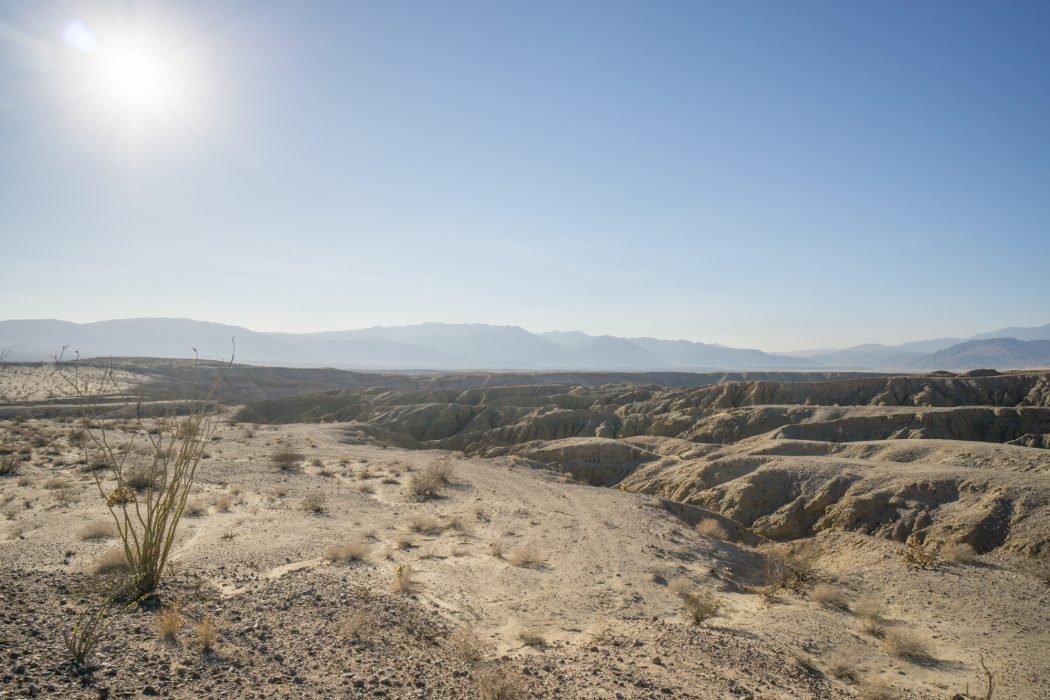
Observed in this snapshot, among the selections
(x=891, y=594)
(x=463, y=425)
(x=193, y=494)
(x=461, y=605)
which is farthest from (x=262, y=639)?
(x=463, y=425)

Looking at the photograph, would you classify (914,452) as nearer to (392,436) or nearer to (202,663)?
(202,663)

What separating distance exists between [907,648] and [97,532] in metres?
15.5

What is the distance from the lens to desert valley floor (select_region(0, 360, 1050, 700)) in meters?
6.77

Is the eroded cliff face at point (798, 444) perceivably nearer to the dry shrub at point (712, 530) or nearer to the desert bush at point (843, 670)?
the dry shrub at point (712, 530)

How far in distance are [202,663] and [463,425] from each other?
1750 inches

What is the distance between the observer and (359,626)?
7.61m

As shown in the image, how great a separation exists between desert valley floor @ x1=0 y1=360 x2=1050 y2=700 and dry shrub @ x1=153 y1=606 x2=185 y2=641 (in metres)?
0.22

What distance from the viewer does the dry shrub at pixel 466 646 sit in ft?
24.0

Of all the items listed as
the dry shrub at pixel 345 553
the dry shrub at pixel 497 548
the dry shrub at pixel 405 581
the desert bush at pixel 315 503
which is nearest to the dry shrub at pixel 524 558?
the dry shrub at pixel 497 548

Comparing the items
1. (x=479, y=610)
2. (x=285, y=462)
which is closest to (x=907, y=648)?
(x=479, y=610)

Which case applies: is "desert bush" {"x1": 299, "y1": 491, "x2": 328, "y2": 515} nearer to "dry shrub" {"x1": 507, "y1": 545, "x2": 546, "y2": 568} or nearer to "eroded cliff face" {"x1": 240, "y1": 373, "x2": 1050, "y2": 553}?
"dry shrub" {"x1": 507, "y1": 545, "x2": 546, "y2": 568}

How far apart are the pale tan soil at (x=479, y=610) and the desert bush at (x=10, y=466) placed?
31.4 inches

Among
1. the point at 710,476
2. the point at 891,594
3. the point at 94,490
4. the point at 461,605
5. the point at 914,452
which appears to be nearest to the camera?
the point at 461,605

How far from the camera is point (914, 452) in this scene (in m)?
23.4
